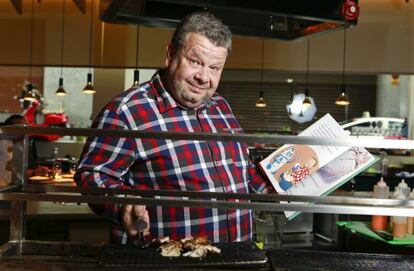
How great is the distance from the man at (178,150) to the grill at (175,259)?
16cm

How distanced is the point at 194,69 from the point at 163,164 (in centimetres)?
29

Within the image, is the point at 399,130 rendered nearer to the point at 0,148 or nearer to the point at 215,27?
the point at 0,148

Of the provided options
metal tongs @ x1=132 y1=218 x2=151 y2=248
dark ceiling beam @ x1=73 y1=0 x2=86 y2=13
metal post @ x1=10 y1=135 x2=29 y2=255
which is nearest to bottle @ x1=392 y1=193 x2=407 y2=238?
metal tongs @ x1=132 y1=218 x2=151 y2=248

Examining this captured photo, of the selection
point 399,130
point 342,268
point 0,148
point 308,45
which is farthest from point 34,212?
point 399,130

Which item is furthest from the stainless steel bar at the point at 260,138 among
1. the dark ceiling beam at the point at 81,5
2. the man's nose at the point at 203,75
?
the dark ceiling beam at the point at 81,5

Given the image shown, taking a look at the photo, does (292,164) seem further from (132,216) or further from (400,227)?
(400,227)

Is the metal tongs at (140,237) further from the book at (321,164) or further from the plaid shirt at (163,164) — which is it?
the book at (321,164)

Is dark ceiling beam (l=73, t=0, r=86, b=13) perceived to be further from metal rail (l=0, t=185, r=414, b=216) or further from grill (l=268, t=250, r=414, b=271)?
grill (l=268, t=250, r=414, b=271)

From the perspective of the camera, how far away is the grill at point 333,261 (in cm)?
121

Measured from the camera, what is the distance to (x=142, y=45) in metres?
7.27

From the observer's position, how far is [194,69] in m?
1.48

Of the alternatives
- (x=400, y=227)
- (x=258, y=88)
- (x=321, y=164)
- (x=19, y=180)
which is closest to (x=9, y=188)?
(x=19, y=180)

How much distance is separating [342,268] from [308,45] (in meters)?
6.10

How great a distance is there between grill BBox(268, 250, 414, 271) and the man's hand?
0.34m
